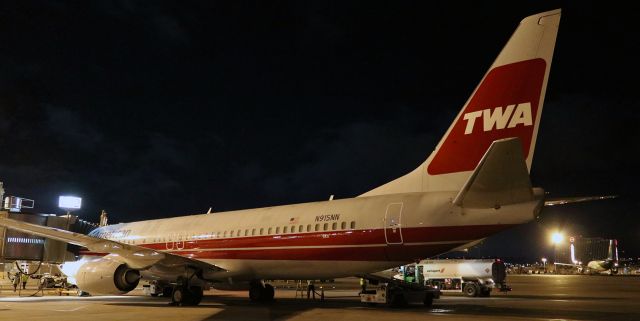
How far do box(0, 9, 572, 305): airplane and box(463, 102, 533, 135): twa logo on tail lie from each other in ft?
0.08

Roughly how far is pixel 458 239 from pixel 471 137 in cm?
256

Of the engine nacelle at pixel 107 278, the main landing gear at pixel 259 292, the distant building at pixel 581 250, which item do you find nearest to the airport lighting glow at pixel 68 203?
the engine nacelle at pixel 107 278

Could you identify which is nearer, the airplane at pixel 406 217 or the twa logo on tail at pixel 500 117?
the airplane at pixel 406 217

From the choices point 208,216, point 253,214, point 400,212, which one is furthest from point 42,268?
point 400,212

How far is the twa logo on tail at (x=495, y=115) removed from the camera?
40.8 ft

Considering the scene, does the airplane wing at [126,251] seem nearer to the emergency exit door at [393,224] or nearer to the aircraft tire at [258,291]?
the aircraft tire at [258,291]

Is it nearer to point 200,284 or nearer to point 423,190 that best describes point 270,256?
point 200,284

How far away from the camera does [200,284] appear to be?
18.0 meters

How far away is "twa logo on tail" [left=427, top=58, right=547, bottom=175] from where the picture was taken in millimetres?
12438

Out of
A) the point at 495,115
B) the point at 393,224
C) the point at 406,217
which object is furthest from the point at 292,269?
the point at 495,115

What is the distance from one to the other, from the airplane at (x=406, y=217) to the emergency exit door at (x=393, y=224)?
27 mm

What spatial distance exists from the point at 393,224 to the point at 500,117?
12.3 ft

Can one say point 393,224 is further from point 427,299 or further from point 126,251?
point 126,251

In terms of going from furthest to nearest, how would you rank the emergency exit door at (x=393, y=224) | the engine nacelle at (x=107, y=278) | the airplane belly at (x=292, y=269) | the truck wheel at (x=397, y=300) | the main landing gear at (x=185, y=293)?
the truck wheel at (x=397, y=300) → the main landing gear at (x=185, y=293) → the engine nacelle at (x=107, y=278) → the airplane belly at (x=292, y=269) → the emergency exit door at (x=393, y=224)
